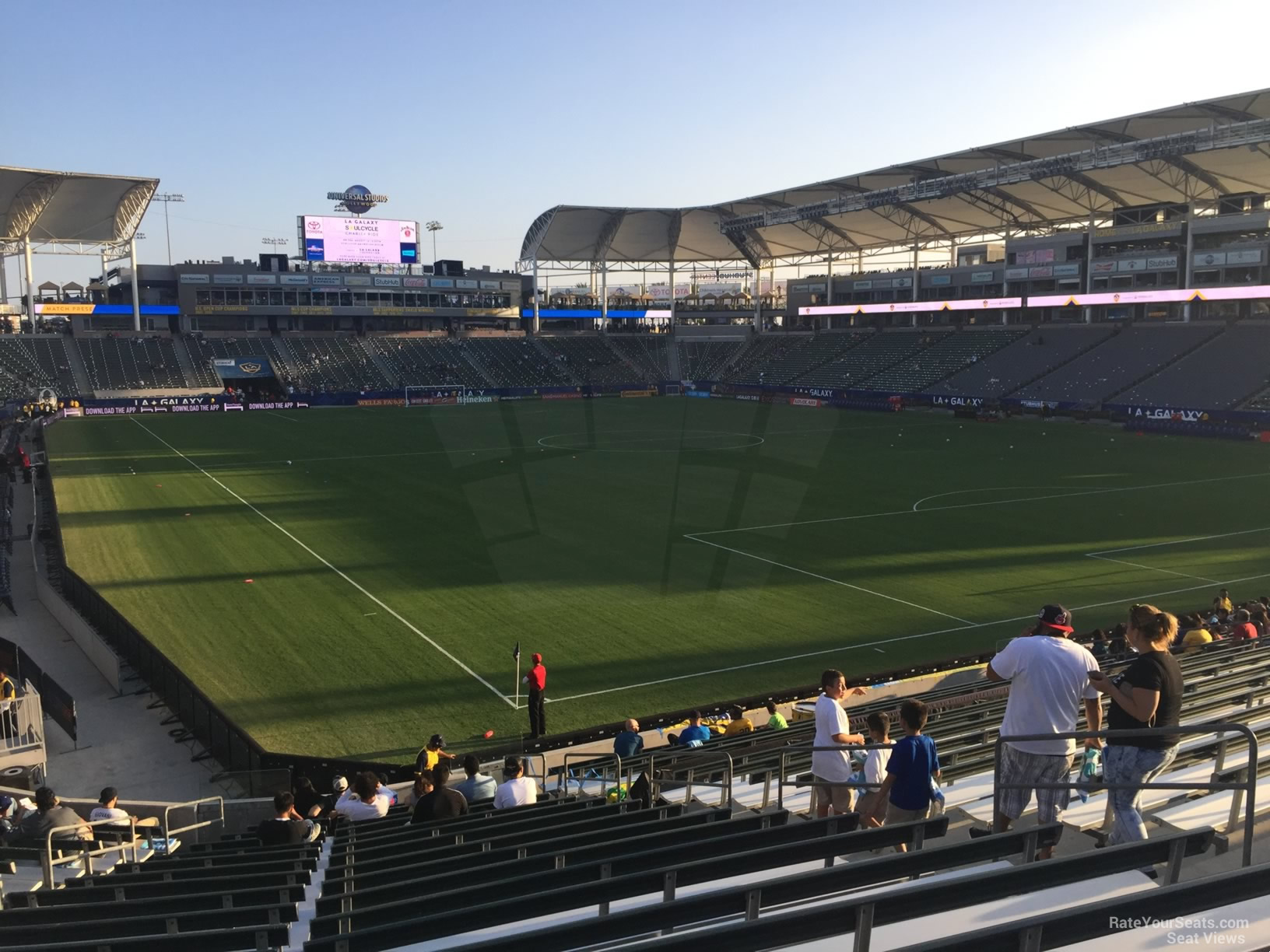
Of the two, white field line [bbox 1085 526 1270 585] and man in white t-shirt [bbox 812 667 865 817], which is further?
white field line [bbox 1085 526 1270 585]

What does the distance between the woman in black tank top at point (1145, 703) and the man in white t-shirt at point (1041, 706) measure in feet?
0.88

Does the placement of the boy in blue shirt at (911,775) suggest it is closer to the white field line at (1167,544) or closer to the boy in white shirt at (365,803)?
the boy in white shirt at (365,803)

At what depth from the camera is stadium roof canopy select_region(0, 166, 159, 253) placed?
77.0 m

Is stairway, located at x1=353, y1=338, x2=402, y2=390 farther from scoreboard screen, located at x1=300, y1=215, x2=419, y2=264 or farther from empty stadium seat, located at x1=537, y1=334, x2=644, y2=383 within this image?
A: empty stadium seat, located at x1=537, y1=334, x2=644, y2=383

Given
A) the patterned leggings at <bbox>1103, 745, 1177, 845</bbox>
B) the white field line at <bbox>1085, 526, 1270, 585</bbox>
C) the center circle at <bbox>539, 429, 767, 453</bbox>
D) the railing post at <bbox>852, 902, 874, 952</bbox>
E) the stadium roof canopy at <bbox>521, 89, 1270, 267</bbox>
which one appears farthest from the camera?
the stadium roof canopy at <bbox>521, 89, 1270, 267</bbox>

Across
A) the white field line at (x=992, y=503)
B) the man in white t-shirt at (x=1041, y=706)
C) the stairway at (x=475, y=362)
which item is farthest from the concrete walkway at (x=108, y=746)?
the stairway at (x=475, y=362)

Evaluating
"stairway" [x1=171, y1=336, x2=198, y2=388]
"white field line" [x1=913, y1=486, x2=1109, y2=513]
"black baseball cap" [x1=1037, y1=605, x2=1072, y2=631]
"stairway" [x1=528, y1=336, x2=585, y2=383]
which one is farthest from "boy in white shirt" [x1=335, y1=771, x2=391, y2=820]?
"stairway" [x1=528, y1=336, x2=585, y2=383]

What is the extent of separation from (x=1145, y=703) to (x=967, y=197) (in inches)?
2975

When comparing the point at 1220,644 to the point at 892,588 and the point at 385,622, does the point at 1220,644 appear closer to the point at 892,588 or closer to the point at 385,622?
the point at 892,588

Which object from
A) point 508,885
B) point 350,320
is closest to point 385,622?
point 508,885

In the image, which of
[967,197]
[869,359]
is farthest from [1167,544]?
[869,359]

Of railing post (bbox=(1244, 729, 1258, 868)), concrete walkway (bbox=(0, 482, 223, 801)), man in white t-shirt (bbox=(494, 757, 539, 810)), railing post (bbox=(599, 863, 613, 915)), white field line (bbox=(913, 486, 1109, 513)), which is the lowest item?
concrete walkway (bbox=(0, 482, 223, 801))

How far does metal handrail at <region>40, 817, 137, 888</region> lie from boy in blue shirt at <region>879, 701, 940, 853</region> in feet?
20.1

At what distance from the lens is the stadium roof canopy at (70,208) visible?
3031 inches
